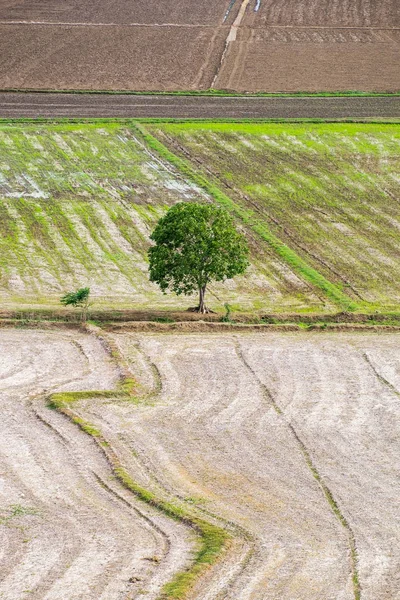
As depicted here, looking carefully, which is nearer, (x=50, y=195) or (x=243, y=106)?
(x=50, y=195)

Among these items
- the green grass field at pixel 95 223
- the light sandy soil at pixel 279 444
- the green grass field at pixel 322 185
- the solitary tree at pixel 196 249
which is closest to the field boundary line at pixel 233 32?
the green grass field at pixel 322 185

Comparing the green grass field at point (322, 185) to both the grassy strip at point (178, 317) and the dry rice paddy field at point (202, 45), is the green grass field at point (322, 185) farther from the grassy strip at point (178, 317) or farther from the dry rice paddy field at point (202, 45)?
the dry rice paddy field at point (202, 45)

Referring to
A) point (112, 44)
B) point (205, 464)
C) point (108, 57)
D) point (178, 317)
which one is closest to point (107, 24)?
point (112, 44)

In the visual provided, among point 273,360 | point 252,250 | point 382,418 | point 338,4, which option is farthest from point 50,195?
point 338,4

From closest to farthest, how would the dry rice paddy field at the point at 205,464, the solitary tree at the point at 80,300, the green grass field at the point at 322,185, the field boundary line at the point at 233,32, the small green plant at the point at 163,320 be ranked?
the dry rice paddy field at the point at 205,464 < the solitary tree at the point at 80,300 < the small green plant at the point at 163,320 < the green grass field at the point at 322,185 < the field boundary line at the point at 233,32

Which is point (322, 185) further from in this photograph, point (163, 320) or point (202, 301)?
point (163, 320)

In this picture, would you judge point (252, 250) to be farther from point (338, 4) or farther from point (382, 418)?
point (338, 4)
